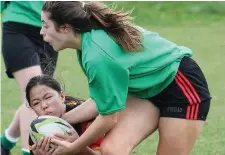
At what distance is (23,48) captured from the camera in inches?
280

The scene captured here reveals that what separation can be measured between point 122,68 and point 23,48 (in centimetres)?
213

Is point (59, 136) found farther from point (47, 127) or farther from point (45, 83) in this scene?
point (45, 83)

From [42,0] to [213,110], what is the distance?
267cm

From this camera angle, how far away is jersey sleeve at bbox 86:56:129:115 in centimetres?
508

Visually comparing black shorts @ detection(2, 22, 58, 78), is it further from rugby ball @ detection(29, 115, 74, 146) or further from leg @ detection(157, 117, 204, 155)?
leg @ detection(157, 117, 204, 155)

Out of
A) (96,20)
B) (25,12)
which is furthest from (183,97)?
(25,12)

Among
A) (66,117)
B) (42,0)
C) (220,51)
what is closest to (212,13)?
(220,51)

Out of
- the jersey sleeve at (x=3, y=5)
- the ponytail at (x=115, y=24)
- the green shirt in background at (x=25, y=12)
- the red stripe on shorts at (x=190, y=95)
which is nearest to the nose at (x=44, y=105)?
the ponytail at (x=115, y=24)

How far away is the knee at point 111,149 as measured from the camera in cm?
535

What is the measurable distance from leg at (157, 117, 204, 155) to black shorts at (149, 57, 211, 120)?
4 cm

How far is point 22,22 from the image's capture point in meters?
7.18

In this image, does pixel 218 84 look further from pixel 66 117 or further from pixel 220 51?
pixel 66 117

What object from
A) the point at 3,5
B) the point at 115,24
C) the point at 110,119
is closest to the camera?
the point at 110,119

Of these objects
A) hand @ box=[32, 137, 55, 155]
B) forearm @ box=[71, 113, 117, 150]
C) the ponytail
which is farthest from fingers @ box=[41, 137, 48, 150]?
the ponytail
